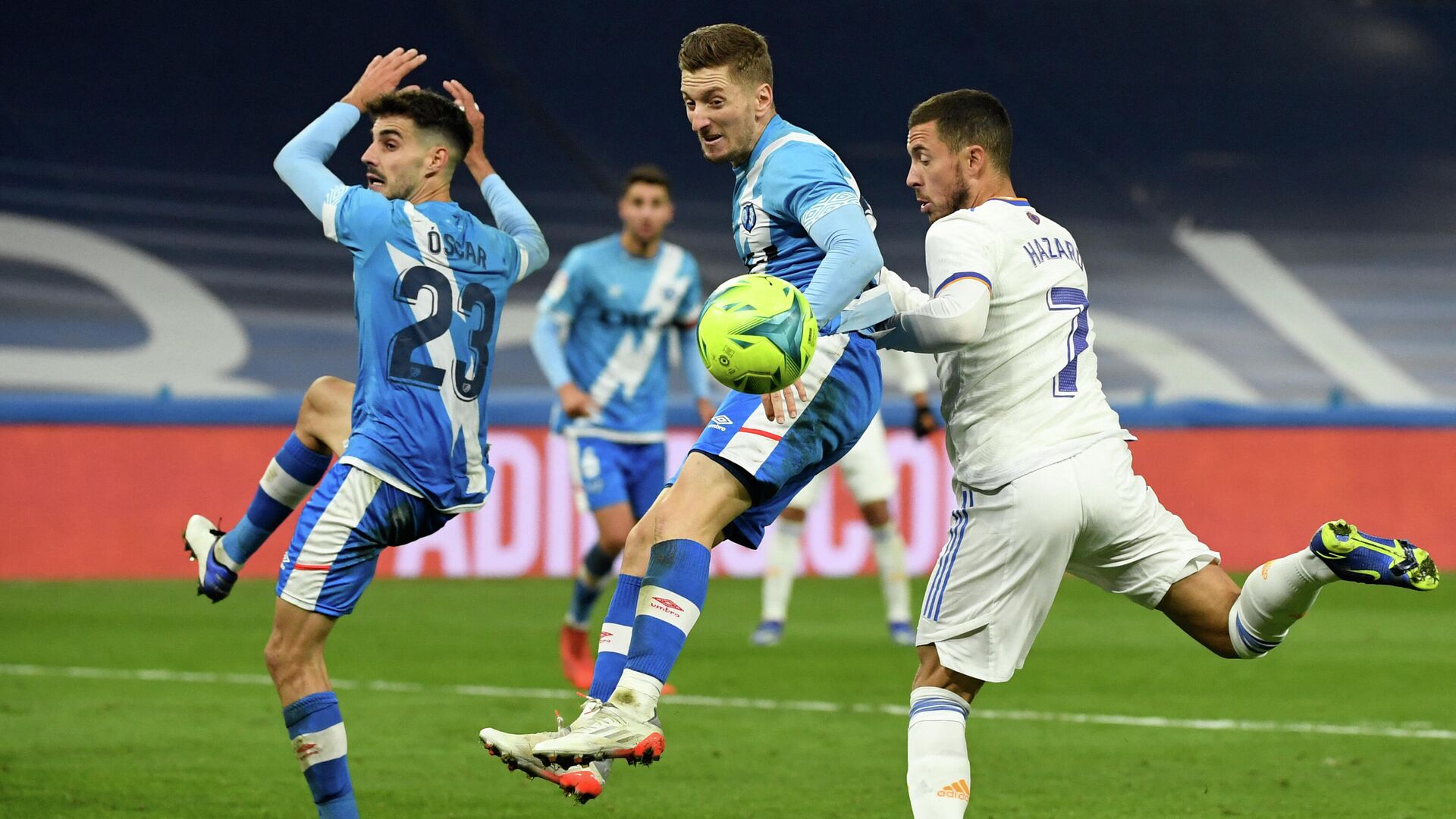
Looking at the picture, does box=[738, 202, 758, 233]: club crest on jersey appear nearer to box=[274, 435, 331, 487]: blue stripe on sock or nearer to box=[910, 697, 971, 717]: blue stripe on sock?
box=[910, 697, 971, 717]: blue stripe on sock

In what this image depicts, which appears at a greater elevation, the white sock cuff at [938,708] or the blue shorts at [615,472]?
the blue shorts at [615,472]

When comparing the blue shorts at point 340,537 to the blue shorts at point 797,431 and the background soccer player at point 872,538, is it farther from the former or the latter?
the background soccer player at point 872,538

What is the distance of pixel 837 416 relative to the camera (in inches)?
190

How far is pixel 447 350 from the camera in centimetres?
520

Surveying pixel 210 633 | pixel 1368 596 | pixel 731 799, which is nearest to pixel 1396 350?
pixel 1368 596

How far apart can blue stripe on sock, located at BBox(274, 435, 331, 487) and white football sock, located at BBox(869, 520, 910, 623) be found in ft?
16.5

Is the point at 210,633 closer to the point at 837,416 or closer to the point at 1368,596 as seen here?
the point at 837,416

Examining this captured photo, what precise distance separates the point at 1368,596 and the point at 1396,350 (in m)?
6.50

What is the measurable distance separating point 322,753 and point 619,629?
37.3 inches

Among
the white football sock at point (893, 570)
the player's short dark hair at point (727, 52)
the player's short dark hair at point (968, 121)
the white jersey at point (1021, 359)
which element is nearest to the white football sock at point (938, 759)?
the white jersey at point (1021, 359)

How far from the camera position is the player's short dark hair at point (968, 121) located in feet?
15.4

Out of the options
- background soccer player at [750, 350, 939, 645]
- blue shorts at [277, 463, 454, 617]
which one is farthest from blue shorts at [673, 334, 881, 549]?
background soccer player at [750, 350, 939, 645]

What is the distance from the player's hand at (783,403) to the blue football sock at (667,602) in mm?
404

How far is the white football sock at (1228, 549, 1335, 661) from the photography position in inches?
180
